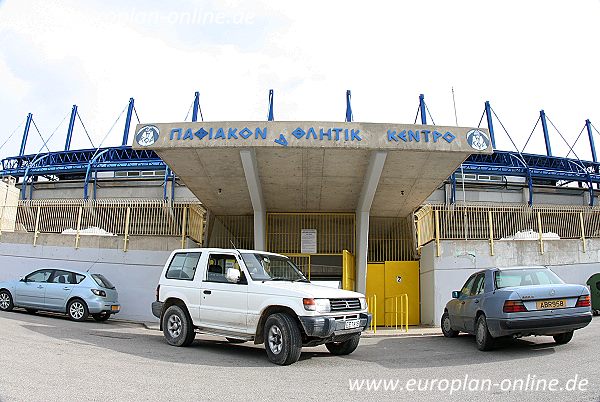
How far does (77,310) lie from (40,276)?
Answer: 158 cm

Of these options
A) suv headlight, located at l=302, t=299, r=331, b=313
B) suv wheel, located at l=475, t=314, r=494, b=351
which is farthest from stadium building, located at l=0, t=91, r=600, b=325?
suv headlight, located at l=302, t=299, r=331, b=313

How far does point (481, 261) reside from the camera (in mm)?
14953

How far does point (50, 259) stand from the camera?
16766 millimetres

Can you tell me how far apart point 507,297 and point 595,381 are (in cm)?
232

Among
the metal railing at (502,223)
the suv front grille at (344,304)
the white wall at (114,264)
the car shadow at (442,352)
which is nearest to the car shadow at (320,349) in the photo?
the car shadow at (442,352)

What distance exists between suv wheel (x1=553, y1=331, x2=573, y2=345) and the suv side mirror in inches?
225

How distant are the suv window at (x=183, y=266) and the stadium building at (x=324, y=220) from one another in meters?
2.78

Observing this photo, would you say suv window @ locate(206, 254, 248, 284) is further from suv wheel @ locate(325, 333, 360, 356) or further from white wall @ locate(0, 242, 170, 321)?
white wall @ locate(0, 242, 170, 321)

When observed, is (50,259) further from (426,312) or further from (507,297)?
(507,297)

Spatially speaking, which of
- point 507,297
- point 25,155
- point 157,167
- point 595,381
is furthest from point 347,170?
point 25,155

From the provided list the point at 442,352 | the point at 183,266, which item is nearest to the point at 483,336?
the point at 442,352

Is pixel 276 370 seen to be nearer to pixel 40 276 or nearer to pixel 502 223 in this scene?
pixel 40 276

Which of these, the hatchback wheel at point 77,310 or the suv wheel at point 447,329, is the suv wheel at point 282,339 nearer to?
the suv wheel at point 447,329

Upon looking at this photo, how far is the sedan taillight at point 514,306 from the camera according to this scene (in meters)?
7.96
